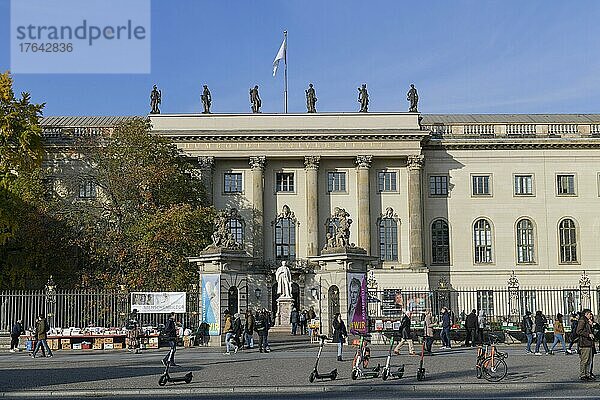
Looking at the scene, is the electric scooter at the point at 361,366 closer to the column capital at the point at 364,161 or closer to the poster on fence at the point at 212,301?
the poster on fence at the point at 212,301

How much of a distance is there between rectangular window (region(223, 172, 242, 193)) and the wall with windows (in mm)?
14746

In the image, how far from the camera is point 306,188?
7062cm

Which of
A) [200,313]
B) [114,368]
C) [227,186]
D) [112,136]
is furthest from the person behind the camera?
[227,186]

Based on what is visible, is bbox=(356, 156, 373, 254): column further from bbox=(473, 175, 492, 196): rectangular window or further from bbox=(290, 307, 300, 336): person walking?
bbox=(290, 307, 300, 336): person walking

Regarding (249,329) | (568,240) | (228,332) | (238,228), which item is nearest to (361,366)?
(228,332)

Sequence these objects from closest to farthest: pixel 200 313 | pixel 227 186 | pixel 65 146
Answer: pixel 200 313, pixel 65 146, pixel 227 186

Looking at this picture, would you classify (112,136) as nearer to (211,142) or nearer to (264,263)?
(211,142)

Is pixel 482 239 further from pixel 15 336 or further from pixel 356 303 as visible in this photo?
pixel 15 336

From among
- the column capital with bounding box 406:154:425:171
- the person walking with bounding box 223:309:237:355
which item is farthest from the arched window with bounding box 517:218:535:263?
the person walking with bounding box 223:309:237:355

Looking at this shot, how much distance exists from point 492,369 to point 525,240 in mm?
50270

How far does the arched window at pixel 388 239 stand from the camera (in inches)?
2778

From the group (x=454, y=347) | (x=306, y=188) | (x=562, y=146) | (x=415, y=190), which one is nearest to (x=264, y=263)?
(x=306, y=188)

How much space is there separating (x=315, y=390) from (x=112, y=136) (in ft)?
131

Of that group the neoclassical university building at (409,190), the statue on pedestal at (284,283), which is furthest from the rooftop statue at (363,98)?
the statue on pedestal at (284,283)
